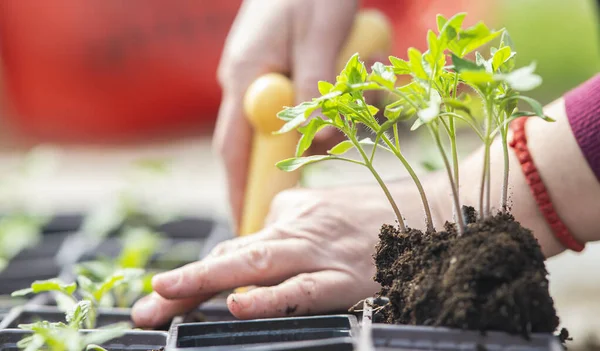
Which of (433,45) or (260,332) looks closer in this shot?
(433,45)

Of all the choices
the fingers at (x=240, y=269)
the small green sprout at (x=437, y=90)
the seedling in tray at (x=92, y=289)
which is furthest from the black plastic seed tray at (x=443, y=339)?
the seedling in tray at (x=92, y=289)

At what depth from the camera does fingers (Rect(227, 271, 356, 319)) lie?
949 millimetres

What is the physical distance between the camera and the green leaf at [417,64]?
2.31 ft

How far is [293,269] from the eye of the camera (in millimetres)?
1048

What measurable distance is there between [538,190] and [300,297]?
0.38 metres

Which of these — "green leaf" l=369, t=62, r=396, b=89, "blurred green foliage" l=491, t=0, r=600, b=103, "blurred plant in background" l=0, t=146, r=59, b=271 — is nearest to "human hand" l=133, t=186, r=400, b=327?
"green leaf" l=369, t=62, r=396, b=89

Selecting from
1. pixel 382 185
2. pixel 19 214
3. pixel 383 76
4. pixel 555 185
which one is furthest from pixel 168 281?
pixel 19 214

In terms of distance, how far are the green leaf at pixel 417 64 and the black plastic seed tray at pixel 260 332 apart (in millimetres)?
319

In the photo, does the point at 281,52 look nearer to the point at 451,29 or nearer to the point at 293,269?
the point at 293,269

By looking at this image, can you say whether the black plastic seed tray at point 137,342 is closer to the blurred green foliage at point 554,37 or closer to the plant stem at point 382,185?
the plant stem at point 382,185

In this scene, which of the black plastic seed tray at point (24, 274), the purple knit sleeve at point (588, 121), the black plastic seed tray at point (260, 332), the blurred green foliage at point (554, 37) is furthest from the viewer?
the blurred green foliage at point (554, 37)

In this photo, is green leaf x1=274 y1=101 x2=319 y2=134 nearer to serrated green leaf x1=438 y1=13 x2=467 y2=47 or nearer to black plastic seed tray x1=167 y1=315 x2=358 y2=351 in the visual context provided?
serrated green leaf x1=438 y1=13 x2=467 y2=47

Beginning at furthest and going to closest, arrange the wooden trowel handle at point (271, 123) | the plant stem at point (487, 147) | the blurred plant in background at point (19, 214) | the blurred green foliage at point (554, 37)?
the blurred green foliage at point (554, 37), the blurred plant in background at point (19, 214), the wooden trowel handle at point (271, 123), the plant stem at point (487, 147)

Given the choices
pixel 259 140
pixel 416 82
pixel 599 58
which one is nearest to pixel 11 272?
pixel 259 140
